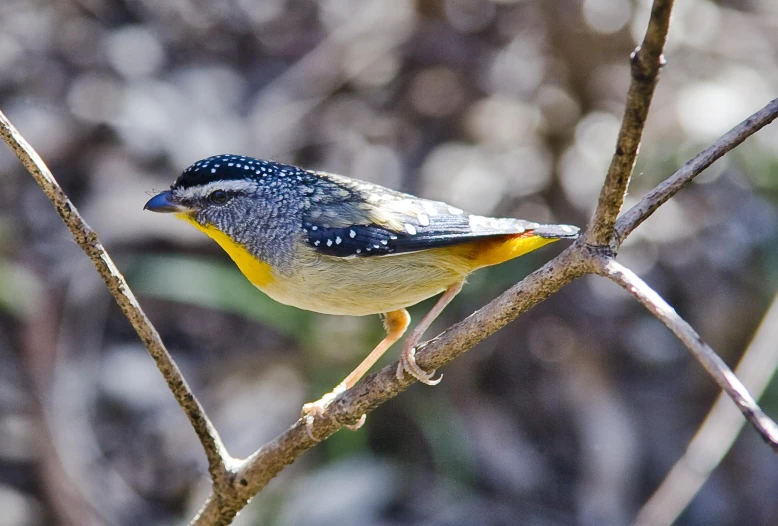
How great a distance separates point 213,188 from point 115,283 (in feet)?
5.85

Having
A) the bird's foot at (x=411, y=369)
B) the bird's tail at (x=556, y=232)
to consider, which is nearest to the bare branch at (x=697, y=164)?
the bird's foot at (x=411, y=369)

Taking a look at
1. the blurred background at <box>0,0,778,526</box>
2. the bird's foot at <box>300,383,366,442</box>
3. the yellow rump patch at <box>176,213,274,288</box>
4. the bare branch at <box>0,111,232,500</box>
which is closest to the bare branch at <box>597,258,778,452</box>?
the bird's foot at <box>300,383,366,442</box>

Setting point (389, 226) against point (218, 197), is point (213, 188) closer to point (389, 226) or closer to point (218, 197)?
point (218, 197)

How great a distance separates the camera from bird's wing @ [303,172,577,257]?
14.7 ft

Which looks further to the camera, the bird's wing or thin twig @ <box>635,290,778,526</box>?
thin twig @ <box>635,290,778,526</box>

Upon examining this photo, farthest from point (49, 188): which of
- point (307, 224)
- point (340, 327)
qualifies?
point (340, 327)

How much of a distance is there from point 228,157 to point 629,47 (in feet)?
17.9

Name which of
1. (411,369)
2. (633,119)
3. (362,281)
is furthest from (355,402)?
(633,119)

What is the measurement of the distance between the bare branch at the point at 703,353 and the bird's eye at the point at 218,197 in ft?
8.51

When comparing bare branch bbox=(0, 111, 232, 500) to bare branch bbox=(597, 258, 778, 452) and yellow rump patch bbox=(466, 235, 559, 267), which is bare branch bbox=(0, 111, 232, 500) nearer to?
bare branch bbox=(597, 258, 778, 452)

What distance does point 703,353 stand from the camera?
218cm

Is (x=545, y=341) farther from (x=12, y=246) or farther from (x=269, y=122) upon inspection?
(x=12, y=246)

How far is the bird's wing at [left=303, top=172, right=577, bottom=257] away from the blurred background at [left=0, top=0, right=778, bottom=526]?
92.1 inches

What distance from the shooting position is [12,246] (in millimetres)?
7633
